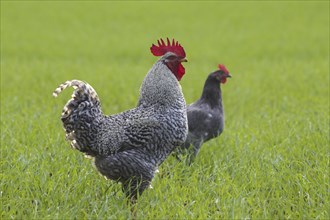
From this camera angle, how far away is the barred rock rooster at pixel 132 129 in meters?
4.10

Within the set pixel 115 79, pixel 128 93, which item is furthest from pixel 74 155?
pixel 115 79

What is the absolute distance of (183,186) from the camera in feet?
15.2

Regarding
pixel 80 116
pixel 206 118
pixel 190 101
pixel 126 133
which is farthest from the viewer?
pixel 190 101

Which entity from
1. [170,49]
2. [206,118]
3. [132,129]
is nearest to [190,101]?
[206,118]

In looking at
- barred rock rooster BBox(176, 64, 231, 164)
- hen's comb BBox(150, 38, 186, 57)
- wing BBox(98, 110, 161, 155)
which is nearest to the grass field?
barred rock rooster BBox(176, 64, 231, 164)

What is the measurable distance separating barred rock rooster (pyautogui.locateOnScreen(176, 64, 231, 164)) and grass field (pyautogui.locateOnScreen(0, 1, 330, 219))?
0.70 ft

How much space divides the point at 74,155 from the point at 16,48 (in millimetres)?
11885

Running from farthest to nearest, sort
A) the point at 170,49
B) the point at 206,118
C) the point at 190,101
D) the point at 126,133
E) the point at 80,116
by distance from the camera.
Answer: the point at 190,101 → the point at 206,118 → the point at 170,49 → the point at 126,133 → the point at 80,116

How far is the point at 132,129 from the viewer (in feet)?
14.1

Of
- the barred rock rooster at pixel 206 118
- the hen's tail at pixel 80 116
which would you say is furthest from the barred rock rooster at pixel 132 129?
the barred rock rooster at pixel 206 118

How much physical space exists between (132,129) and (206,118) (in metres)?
1.67

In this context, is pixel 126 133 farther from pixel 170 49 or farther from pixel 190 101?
pixel 190 101

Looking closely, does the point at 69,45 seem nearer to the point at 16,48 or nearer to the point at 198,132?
the point at 16,48

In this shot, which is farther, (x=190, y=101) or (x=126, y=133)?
(x=190, y=101)
